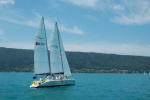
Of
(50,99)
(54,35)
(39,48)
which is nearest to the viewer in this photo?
(50,99)

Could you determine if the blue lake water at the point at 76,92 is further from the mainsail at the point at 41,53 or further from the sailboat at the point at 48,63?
the mainsail at the point at 41,53

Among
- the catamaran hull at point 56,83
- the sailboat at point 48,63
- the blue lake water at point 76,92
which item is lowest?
the blue lake water at point 76,92

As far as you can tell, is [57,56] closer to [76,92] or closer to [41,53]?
[41,53]

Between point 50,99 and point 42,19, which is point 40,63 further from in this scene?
point 50,99

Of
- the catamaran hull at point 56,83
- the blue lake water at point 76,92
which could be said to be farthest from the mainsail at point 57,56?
the blue lake water at point 76,92

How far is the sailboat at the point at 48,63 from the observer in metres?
55.1

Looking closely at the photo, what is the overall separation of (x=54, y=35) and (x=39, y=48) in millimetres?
5413

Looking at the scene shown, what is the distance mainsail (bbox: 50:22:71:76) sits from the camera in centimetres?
5872

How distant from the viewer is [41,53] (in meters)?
55.5

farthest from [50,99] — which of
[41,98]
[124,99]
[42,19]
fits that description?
[42,19]

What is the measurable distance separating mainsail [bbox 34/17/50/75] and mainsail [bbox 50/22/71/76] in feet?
7.75

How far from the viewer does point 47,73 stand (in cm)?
5681

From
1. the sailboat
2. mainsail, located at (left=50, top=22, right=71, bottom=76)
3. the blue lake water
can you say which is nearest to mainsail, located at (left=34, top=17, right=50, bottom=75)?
the sailboat

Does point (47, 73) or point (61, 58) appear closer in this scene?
point (47, 73)
